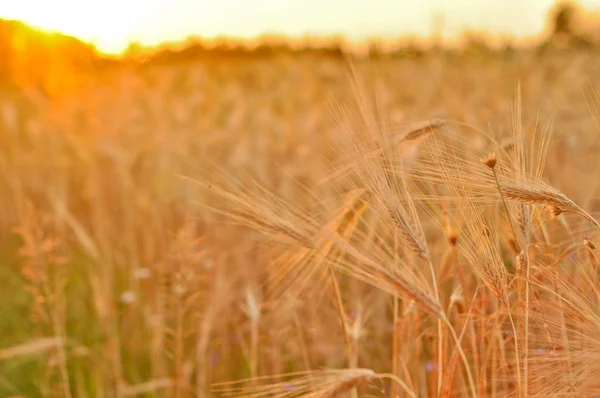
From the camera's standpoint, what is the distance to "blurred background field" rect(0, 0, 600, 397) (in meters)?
1.42

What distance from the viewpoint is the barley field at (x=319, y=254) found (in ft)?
2.39

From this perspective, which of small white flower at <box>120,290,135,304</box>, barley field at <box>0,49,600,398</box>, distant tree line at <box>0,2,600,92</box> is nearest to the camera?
barley field at <box>0,49,600,398</box>

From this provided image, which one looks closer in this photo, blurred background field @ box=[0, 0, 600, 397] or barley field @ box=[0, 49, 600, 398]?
barley field @ box=[0, 49, 600, 398]

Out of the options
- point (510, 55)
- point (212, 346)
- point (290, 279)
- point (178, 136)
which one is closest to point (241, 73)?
point (510, 55)

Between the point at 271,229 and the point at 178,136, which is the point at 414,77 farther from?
the point at 271,229

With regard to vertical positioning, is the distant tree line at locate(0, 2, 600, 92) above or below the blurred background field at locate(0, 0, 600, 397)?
above

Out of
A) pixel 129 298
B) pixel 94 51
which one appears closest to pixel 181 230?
pixel 129 298

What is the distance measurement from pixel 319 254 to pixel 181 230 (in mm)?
607

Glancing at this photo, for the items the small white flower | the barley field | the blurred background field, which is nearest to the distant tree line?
the blurred background field

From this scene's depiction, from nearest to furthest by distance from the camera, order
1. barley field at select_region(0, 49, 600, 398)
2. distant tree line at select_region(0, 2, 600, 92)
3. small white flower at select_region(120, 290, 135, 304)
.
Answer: barley field at select_region(0, 49, 600, 398) < small white flower at select_region(120, 290, 135, 304) < distant tree line at select_region(0, 2, 600, 92)

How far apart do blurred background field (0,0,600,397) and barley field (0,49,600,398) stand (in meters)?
0.01

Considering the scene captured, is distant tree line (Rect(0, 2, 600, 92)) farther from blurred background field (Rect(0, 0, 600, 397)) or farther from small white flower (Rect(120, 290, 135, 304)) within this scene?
small white flower (Rect(120, 290, 135, 304))

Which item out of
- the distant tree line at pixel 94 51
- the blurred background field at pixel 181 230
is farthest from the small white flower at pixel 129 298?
the distant tree line at pixel 94 51

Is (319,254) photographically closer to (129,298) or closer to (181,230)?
(181,230)
